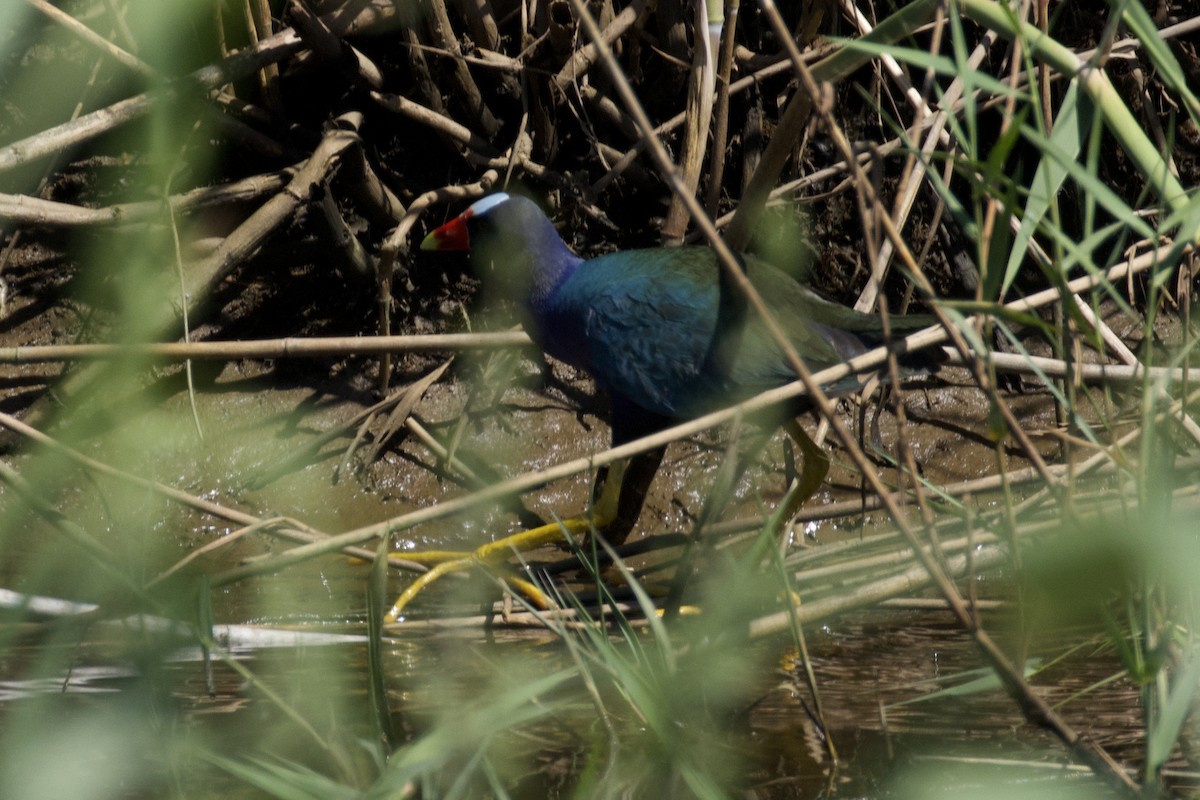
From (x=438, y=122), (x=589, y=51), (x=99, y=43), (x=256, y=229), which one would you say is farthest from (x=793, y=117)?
(x=99, y=43)

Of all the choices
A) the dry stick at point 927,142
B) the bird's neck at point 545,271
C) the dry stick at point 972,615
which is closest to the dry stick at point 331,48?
the bird's neck at point 545,271

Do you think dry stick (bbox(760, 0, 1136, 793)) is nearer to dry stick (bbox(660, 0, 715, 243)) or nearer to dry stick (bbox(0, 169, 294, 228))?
dry stick (bbox(660, 0, 715, 243))

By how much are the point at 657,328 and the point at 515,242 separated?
455mm

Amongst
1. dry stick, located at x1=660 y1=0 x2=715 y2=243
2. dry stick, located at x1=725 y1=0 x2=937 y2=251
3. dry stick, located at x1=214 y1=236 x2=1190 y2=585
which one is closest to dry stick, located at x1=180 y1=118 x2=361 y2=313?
dry stick, located at x1=660 y1=0 x2=715 y2=243

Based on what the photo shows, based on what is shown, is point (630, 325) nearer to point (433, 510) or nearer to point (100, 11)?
point (433, 510)

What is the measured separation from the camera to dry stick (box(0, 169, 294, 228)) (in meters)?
2.85

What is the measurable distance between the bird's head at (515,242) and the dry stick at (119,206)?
516mm

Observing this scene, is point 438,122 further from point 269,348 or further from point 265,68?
point 269,348

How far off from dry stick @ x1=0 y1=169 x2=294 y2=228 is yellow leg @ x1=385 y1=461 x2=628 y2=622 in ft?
3.27

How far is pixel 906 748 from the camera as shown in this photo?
1803 mm

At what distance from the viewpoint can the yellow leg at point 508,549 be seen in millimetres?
2494

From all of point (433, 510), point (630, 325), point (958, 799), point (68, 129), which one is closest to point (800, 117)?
point (630, 325)

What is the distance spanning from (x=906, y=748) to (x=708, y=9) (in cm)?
160

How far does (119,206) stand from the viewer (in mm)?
3018
